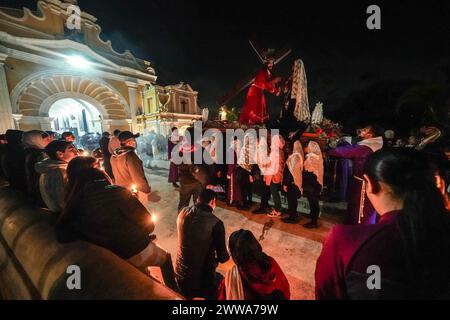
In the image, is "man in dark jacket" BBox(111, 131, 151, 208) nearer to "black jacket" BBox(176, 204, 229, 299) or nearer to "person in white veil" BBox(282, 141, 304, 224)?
"black jacket" BBox(176, 204, 229, 299)

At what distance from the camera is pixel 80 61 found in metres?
15.4

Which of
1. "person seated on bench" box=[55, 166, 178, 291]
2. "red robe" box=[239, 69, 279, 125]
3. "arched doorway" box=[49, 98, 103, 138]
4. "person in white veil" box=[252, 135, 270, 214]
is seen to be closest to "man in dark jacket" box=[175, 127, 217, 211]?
"person in white veil" box=[252, 135, 270, 214]

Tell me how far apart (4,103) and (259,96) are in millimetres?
17221

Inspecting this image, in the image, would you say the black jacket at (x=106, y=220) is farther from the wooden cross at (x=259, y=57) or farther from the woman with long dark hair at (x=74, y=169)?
the wooden cross at (x=259, y=57)

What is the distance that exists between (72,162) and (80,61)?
754 inches

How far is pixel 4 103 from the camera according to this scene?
12.2 meters

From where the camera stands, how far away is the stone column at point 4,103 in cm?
1208

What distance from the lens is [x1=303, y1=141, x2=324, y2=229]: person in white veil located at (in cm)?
394

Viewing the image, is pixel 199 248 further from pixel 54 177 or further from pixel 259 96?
pixel 259 96

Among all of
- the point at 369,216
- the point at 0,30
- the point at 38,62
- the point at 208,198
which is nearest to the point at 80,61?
the point at 38,62

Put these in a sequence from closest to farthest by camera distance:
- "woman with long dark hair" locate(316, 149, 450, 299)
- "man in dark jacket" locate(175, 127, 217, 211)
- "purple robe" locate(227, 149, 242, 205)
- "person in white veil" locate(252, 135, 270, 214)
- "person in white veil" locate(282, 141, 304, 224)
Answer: "woman with long dark hair" locate(316, 149, 450, 299), "man in dark jacket" locate(175, 127, 217, 211), "person in white veil" locate(282, 141, 304, 224), "person in white veil" locate(252, 135, 270, 214), "purple robe" locate(227, 149, 242, 205)

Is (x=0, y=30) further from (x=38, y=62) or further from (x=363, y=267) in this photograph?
(x=363, y=267)

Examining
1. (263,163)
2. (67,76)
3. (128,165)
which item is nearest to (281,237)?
(263,163)

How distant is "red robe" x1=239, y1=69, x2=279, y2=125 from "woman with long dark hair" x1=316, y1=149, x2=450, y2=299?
4.26 metres
